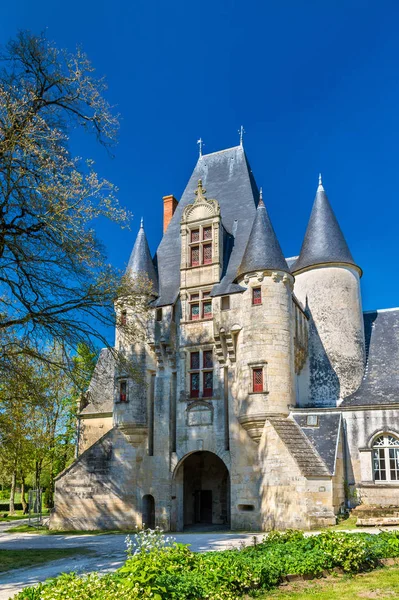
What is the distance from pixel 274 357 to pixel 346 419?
138 inches

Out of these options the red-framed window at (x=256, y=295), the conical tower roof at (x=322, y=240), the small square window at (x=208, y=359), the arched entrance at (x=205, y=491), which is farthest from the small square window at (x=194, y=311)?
the arched entrance at (x=205, y=491)

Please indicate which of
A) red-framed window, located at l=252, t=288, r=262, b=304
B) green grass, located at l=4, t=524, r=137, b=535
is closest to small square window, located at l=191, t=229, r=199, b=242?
red-framed window, located at l=252, t=288, r=262, b=304

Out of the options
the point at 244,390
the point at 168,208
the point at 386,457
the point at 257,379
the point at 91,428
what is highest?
the point at 168,208

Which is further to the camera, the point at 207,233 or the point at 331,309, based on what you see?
the point at 207,233

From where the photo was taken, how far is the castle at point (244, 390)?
19.8m

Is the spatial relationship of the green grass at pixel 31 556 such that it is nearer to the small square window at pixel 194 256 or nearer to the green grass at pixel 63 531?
the green grass at pixel 63 531

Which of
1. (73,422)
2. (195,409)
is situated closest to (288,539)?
(195,409)

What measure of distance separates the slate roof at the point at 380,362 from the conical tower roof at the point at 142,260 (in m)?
9.41

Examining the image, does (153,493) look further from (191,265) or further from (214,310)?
(191,265)

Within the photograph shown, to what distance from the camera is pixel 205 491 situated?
83.6 ft

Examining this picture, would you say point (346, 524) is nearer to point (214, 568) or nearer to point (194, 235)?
point (214, 568)

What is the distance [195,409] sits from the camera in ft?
73.0

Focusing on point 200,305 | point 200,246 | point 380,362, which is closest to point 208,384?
point 200,305

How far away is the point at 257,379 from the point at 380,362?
18.3ft
